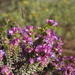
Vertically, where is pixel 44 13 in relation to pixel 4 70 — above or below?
above

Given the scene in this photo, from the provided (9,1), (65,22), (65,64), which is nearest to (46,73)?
(65,64)

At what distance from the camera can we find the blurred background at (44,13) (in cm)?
621

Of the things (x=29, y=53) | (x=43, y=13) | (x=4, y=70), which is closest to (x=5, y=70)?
(x=4, y=70)

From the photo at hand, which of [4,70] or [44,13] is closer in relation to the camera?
[4,70]

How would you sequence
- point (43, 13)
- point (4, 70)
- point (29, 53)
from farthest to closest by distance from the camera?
point (43, 13), point (29, 53), point (4, 70)

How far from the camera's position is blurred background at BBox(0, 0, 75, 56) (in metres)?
6.21

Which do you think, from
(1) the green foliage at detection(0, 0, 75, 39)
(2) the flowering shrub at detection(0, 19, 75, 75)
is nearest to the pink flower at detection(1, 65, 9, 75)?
(2) the flowering shrub at detection(0, 19, 75, 75)

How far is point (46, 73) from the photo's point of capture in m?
2.68

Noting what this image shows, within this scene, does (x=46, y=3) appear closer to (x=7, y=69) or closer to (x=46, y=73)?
(x=46, y=73)

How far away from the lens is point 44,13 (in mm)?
6648

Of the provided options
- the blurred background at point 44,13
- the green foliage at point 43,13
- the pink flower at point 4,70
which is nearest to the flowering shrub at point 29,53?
the pink flower at point 4,70

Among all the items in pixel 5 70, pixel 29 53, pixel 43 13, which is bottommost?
pixel 5 70

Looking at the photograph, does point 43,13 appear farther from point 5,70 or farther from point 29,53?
point 5,70

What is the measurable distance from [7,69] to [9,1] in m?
5.78
